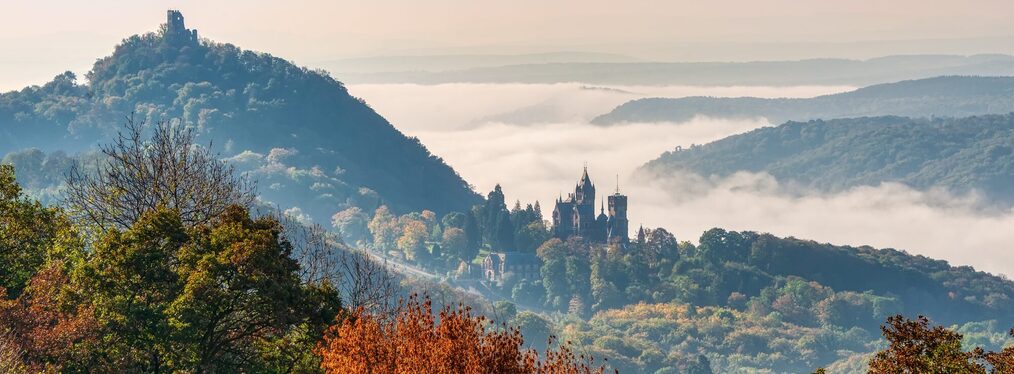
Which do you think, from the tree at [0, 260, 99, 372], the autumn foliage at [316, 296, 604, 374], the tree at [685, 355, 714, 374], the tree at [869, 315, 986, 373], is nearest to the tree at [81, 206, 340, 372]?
the tree at [0, 260, 99, 372]

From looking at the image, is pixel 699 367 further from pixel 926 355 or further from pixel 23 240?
pixel 926 355

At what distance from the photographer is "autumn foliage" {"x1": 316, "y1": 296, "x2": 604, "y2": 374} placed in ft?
103

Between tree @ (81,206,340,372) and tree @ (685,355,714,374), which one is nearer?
tree @ (81,206,340,372)

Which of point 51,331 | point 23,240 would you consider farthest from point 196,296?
point 23,240

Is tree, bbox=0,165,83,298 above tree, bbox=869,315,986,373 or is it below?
above

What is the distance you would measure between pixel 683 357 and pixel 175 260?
511ft

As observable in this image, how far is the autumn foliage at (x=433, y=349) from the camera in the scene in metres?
31.3

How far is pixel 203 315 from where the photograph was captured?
42.0m

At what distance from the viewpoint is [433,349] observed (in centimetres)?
3139

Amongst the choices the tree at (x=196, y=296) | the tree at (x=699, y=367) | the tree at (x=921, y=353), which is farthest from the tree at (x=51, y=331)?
the tree at (x=699, y=367)

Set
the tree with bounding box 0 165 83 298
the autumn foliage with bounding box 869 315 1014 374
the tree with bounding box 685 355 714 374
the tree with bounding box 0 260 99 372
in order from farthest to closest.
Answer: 1. the tree with bounding box 685 355 714 374
2. the tree with bounding box 0 165 83 298
3. the tree with bounding box 0 260 99 372
4. the autumn foliage with bounding box 869 315 1014 374

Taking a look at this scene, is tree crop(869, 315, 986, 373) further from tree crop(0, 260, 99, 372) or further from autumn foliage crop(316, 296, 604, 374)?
tree crop(0, 260, 99, 372)

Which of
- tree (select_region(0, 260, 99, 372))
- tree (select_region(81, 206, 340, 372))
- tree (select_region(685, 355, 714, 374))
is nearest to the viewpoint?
tree (select_region(0, 260, 99, 372))

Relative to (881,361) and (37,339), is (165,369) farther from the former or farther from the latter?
(881,361)
